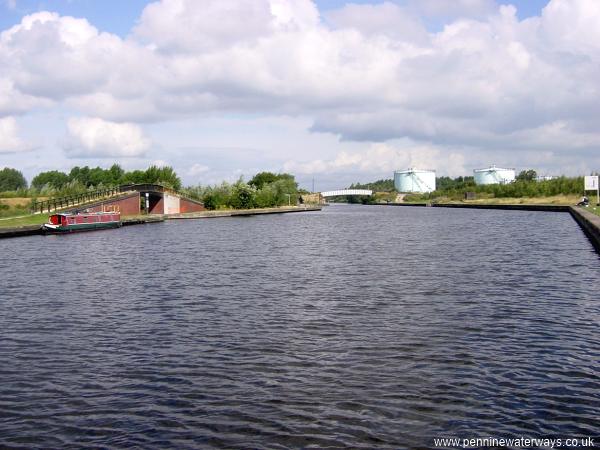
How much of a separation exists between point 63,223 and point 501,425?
68.2 m

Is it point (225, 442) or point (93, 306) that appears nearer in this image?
point (225, 442)

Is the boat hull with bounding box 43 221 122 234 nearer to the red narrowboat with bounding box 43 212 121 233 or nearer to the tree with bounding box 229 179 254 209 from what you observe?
the red narrowboat with bounding box 43 212 121 233

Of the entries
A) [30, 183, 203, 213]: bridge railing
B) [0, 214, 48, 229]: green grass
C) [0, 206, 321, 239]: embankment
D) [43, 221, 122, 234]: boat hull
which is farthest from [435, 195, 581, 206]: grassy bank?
[0, 214, 48, 229]: green grass

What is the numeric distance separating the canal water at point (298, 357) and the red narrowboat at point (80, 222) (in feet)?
119

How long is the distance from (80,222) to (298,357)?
2587 inches

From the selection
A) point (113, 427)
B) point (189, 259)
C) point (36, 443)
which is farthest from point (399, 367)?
point (189, 259)

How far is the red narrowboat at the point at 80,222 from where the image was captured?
7219 centimetres

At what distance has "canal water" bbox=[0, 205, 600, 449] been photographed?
41.8 feet

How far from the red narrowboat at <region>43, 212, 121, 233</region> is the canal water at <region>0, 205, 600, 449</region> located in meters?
36.3

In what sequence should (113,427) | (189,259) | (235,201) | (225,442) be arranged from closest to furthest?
(225,442)
(113,427)
(189,259)
(235,201)

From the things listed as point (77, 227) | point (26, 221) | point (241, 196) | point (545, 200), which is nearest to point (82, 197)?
point (26, 221)

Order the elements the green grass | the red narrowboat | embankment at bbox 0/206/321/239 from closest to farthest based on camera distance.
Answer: embankment at bbox 0/206/321/239, the red narrowboat, the green grass

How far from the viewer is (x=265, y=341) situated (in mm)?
19594

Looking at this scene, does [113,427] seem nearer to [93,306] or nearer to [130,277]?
[93,306]
